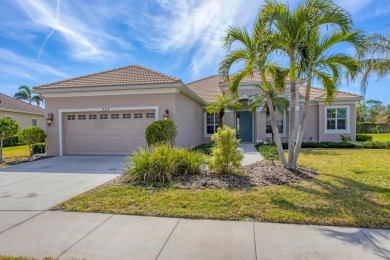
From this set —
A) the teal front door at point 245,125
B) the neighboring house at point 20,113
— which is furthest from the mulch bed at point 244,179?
the neighboring house at point 20,113

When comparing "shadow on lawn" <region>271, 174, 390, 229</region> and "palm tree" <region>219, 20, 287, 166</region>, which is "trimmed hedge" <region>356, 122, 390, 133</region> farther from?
"shadow on lawn" <region>271, 174, 390, 229</region>

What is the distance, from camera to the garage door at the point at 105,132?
43.5 feet

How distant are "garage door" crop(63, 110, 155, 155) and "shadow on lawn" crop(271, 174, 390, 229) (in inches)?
354

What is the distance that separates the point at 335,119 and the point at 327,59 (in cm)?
1443

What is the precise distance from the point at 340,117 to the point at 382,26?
10584mm

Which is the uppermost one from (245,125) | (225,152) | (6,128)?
(245,125)

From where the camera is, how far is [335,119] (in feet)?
66.5

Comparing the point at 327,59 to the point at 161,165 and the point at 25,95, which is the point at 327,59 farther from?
the point at 25,95

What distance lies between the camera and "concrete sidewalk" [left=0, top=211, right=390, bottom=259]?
339cm

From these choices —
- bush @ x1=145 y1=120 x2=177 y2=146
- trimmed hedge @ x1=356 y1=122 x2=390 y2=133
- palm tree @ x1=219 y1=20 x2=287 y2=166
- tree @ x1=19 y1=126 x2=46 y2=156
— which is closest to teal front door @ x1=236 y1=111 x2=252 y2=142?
bush @ x1=145 y1=120 x2=177 y2=146

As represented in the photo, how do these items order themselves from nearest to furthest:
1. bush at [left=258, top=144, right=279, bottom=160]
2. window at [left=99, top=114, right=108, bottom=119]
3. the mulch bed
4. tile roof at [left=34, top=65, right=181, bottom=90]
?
the mulch bed, bush at [left=258, top=144, right=279, bottom=160], tile roof at [left=34, top=65, right=181, bottom=90], window at [left=99, top=114, right=108, bottom=119]

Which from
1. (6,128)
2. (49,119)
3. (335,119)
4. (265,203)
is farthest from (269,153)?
(6,128)

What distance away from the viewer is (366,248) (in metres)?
3.50

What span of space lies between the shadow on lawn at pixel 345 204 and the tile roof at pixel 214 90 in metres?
13.0
